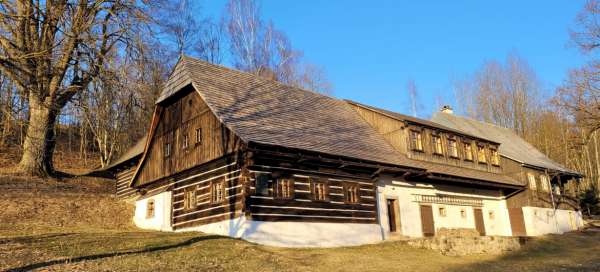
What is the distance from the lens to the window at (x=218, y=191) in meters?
19.0

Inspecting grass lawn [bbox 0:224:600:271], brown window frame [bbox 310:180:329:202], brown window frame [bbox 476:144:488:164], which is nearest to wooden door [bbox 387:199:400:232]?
grass lawn [bbox 0:224:600:271]

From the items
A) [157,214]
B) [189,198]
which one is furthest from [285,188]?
[157,214]

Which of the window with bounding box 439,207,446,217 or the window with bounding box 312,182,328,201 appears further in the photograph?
the window with bounding box 439,207,446,217

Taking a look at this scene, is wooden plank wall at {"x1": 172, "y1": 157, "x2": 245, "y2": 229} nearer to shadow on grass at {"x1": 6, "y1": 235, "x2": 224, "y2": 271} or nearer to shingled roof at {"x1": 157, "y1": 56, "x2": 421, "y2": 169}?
shadow on grass at {"x1": 6, "y1": 235, "x2": 224, "y2": 271}

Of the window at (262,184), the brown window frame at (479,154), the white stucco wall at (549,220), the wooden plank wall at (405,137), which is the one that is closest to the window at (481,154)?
the brown window frame at (479,154)

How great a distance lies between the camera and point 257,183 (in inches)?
709

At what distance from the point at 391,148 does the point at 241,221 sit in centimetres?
1091

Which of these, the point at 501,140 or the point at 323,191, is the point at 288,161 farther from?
the point at 501,140

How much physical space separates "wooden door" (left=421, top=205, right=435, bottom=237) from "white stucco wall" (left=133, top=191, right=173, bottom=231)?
483 inches

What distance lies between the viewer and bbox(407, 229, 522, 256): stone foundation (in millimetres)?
19562

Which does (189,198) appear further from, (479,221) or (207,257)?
(479,221)

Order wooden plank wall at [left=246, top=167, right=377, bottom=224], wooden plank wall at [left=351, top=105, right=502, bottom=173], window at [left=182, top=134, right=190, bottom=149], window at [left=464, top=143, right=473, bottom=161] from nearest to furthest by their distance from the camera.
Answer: wooden plank wall at [left=246, top=167, right=377, bottom=224] < window at [left=182, top=134, right=190, bottom=149] < wooden plank wall at [left=351, top=105, right=502, bottom=173] < window at [left=464, top=143, right=473, bottom=161]

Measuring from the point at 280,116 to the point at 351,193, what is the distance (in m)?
4.59

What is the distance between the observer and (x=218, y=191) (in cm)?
1939
